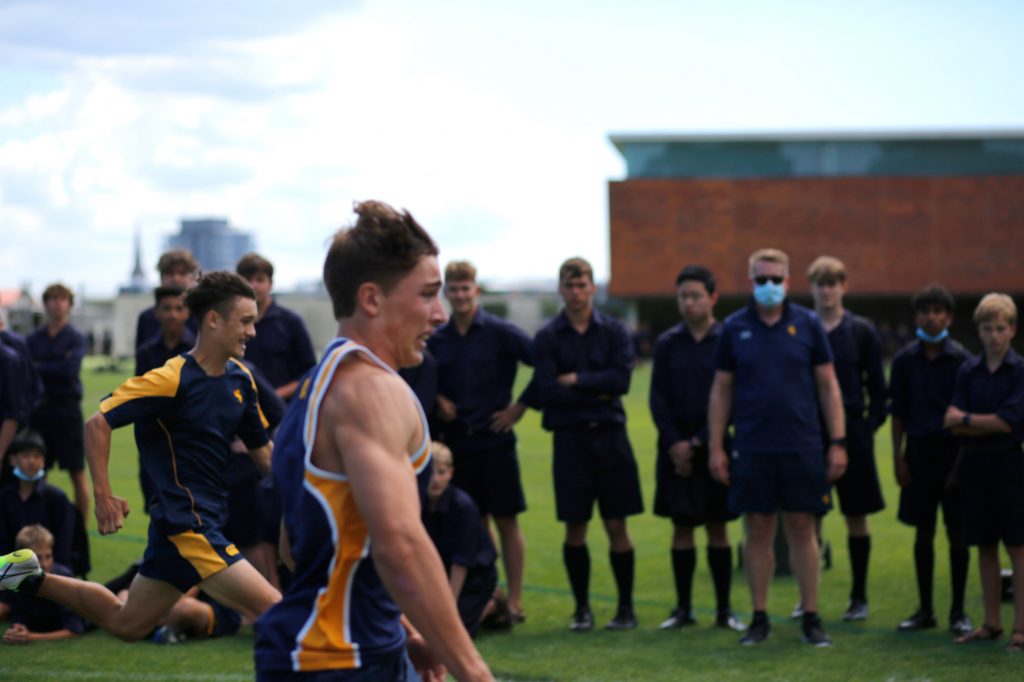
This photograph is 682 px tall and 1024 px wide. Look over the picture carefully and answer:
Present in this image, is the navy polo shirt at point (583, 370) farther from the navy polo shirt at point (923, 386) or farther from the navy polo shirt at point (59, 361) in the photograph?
the navy polo shirt at point (59, 361)

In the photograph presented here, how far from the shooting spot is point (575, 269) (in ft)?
29.1

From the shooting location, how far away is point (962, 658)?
729 cm

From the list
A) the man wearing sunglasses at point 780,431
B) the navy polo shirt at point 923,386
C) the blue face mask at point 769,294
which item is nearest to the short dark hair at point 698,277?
the man wearing sunglasses at point 780,431

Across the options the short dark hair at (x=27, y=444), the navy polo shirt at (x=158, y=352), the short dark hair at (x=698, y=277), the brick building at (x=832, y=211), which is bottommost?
the short dark hair at (x=27, y=444)

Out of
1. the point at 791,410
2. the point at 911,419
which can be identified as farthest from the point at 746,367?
the point at 911,419

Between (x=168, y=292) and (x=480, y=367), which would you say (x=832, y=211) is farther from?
(x=168, y=292)

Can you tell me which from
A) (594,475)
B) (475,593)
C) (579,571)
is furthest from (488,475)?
(475,593)

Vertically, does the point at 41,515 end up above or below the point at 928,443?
below

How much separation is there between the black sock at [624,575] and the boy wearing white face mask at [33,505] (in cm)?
372

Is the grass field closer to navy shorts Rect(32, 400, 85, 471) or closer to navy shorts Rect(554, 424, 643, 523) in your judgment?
navy shorts Rect(554, 424, 643, 523)

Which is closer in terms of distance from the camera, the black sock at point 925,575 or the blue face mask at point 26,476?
the black sock at point 925,575

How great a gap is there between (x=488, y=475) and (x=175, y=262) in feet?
Answer: 8.46

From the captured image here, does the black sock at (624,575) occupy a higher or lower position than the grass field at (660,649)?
higher

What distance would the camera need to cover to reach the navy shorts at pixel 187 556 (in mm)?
5824
